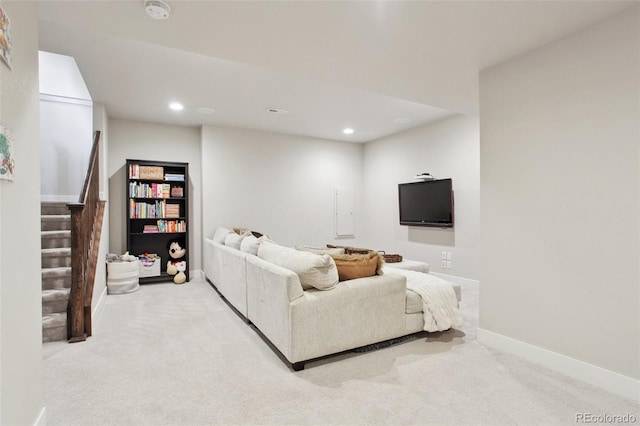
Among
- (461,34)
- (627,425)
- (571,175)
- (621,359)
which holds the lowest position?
(627,425)

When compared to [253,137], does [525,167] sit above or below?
below

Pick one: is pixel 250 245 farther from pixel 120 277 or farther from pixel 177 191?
pixel 177 191

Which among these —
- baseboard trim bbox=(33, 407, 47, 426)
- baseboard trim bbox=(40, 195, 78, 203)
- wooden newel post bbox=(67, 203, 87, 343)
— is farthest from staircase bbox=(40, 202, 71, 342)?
baseboard trim bbox=(33, 407, 47, 426)

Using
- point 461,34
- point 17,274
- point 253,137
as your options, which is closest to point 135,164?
point 253,137

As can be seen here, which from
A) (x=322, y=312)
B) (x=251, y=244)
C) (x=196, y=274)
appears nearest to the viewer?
(x=322, y=312)

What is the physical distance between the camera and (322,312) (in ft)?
8.08

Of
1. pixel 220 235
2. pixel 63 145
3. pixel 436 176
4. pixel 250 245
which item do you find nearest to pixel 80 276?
pixel 250 245

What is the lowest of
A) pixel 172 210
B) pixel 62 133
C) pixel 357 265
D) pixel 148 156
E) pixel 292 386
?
pixel 292 386

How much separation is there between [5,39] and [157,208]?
4.35 m

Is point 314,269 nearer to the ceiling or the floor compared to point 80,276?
nearer to the ceiling

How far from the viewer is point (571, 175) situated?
2.30 metres

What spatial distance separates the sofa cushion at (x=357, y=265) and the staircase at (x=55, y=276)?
2.56 metres

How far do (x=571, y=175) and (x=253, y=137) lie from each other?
15.9 feet

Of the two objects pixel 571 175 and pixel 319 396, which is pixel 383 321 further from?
pixel 571 175
